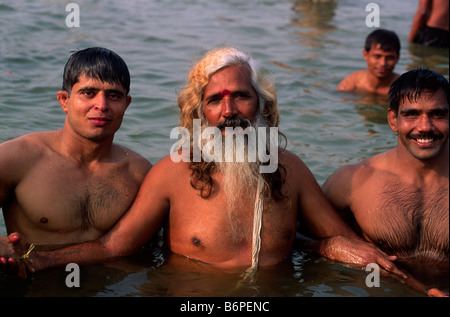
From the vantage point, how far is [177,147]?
497cm

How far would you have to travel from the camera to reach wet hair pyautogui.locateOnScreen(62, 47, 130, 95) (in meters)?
4.65

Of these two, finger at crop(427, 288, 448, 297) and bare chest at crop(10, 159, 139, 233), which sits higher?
bare chest at crop(10, 159, 139, 233)

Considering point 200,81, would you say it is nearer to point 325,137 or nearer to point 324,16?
point 325,137

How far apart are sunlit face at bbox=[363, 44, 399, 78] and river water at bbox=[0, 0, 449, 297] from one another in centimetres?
41

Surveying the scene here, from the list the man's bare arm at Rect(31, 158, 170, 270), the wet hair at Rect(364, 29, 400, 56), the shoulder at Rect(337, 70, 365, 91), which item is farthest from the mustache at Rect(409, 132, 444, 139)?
the shoulder at Rect(337, 70, 365, 91)

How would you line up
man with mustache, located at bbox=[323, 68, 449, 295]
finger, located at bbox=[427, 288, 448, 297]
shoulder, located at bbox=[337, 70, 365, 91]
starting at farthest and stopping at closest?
shoulder, located at bbox=[337, 70, 365, 91]
man with mustache, located at bbox=[323, 68, 449, 295]
finger, located at bbox=[427, 288, 448, 297]

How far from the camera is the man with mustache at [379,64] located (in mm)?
9578

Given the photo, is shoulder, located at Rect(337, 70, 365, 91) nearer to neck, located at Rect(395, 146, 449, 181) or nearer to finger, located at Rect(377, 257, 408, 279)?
neck, located at Rect(395, 146, 449, 181)

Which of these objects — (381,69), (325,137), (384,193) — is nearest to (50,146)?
(384,193)

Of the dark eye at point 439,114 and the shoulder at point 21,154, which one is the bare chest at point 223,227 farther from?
the dark eye at point 439,114

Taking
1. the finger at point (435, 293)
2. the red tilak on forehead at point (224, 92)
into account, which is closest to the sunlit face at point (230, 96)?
the red tilak on forehead at point (224, 92)

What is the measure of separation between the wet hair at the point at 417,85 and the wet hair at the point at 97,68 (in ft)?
6.01

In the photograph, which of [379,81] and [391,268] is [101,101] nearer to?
[391,268]
